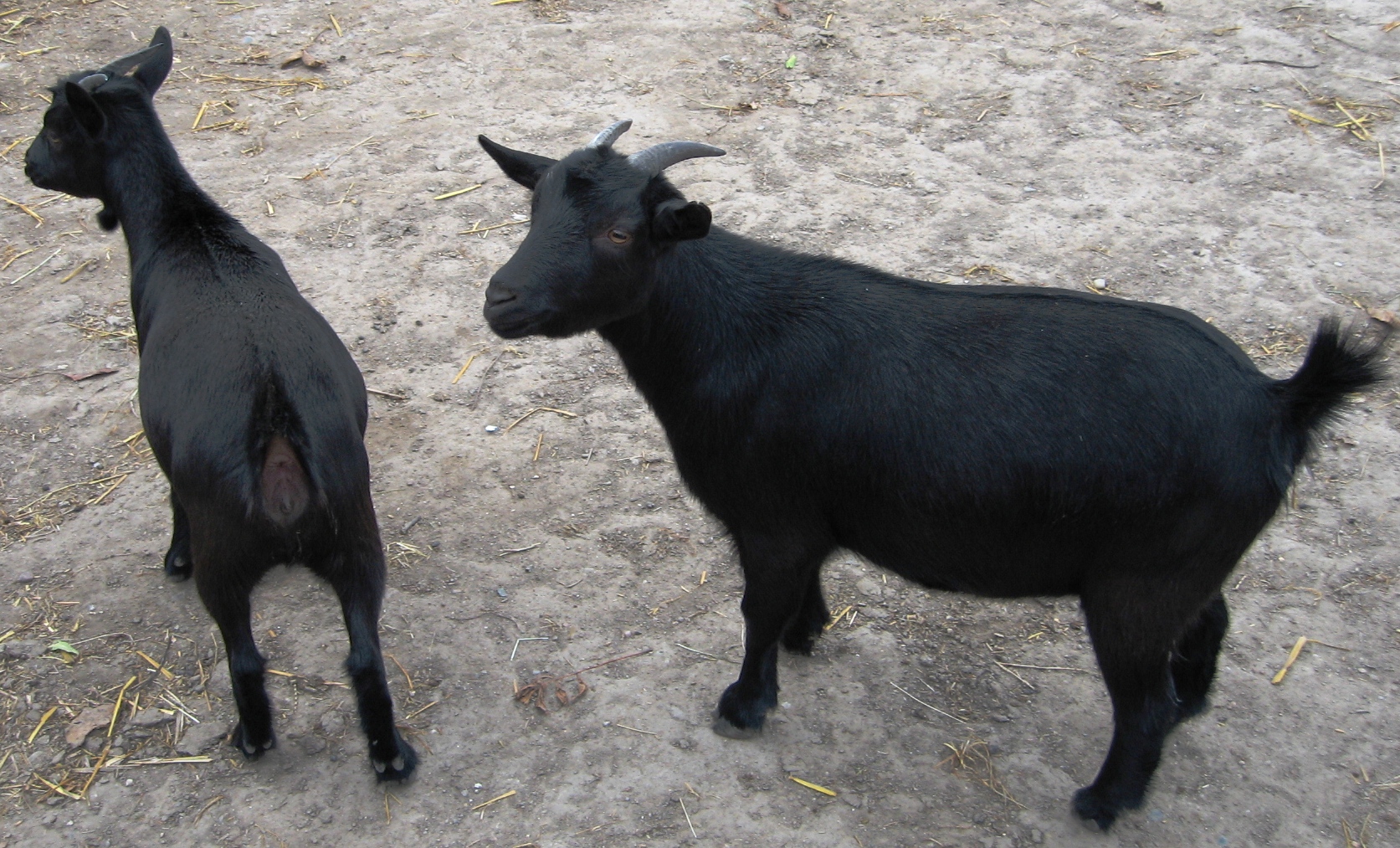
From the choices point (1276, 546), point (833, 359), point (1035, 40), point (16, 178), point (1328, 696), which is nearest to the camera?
point (833, 359)

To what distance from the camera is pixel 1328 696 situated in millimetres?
4129

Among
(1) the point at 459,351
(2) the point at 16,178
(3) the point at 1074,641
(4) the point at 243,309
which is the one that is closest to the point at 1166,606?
(3) the point at 1074,641

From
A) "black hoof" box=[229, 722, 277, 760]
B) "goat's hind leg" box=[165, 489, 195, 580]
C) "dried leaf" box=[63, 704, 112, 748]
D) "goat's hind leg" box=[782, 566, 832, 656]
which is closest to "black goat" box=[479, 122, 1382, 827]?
"goat's hind leg" box=[782, 566, 832, 656]

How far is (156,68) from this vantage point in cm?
479

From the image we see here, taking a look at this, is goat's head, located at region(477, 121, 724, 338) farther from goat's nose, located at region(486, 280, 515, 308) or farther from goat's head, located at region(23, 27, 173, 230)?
goat's head, located at region(23, 27, 173, 230)

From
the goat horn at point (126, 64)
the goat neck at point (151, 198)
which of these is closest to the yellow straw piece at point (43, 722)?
the goat neck at point (151, 198)

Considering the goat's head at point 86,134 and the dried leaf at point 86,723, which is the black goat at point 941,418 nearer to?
the goat's head at point 86,134

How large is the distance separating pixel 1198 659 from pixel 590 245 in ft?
8.49

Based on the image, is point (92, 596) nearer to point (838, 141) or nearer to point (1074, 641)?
point (1074, 641)

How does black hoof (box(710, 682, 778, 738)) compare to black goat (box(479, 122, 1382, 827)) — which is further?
black hoof (box(710, 682, 778, 738))

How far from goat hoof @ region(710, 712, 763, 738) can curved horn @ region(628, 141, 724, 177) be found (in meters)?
1.99

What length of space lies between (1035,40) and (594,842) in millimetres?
6848

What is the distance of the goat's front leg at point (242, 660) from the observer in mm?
3564

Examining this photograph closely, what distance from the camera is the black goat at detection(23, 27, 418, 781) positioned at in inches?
135
